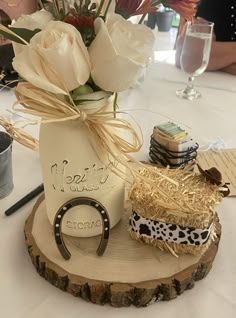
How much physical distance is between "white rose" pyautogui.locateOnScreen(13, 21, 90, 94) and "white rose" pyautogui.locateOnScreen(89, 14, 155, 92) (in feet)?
0.05

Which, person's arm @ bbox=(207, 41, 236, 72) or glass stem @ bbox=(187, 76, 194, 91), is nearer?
glass stem @ bbox=(187, 76, 194, 91)

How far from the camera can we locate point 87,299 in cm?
50

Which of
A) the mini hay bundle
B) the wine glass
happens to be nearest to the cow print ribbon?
the mini hay bundle

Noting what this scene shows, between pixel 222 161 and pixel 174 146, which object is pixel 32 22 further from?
pixel 222 161

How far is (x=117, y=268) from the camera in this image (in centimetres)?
52

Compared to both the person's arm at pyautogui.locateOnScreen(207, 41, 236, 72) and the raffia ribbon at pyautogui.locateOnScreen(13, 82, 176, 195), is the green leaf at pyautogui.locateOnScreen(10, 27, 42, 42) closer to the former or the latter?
the raffia ribbon at pyautogui.locateOnScreen(13, 82, 176, 195)

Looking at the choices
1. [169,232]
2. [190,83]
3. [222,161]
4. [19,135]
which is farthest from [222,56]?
[169,232]

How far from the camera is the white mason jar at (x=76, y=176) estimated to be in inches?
19.5

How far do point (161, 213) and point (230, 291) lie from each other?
0.44 ft

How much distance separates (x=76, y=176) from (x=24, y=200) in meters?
0.18

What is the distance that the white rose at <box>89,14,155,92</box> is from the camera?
0.43 metres

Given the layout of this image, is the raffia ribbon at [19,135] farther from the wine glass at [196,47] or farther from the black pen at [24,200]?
the wine glass at [196,47]

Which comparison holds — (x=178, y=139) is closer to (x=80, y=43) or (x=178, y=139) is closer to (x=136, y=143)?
(x=136, y=143)

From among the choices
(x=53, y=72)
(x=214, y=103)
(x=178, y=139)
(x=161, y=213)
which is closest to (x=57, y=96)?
(x=53, y=72)
